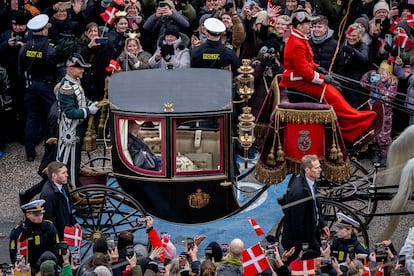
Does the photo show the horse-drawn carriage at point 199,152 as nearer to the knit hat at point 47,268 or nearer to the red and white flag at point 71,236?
the red and white flag at point 71,236

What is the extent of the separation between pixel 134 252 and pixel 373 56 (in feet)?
24.9

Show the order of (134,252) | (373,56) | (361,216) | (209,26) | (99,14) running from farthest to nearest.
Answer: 1. (99,14)
2. (373,56)
3. (209,26)
4. (361,216)
5. (134,252)

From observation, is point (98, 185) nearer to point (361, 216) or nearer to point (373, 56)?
point (361, 216)

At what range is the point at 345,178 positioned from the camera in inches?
578

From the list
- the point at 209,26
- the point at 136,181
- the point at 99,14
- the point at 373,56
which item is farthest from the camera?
the point at 99,14

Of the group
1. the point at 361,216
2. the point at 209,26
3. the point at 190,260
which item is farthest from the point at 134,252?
the point at 209,26

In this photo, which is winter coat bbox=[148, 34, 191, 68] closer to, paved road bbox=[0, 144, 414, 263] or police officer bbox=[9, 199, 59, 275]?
paved road bbox=[0, 144, 414, 263]

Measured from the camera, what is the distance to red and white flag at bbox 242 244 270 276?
1168 cm

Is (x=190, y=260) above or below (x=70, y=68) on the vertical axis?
below

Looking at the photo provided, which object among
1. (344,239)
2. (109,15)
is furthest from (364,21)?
(344,239)

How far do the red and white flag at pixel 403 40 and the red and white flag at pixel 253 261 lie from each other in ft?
24.2

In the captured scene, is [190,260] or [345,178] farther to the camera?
[345,178]

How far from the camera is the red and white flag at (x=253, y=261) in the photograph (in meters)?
11.7

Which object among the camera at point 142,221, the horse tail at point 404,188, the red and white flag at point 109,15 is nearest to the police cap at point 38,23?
the red and white flag at point 109,15
